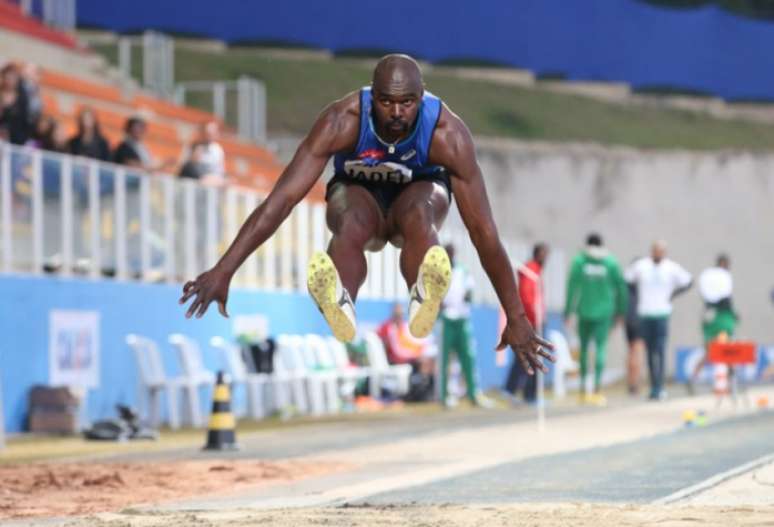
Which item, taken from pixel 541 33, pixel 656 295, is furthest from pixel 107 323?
pixel 541 33

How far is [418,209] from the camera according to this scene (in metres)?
9.38

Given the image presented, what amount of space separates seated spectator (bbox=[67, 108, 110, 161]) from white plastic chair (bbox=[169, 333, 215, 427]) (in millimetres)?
2449

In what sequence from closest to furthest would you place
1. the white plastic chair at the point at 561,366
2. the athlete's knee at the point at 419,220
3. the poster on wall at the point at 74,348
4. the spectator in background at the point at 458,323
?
the athlete's knee at the point at 419,220
the poster on wall at the point at 74,348
the spectator in background at the point at 458,323
the white plastic chair at the point at 561,366

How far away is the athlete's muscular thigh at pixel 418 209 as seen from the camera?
9367mm

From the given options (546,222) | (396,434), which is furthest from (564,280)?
(396,434)

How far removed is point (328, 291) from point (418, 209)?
0.71 metres

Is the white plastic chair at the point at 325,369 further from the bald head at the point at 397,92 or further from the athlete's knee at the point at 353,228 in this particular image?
the bald head at the point at 397,92

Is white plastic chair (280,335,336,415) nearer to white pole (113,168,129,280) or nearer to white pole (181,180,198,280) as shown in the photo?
white pole (181,180,198,280)

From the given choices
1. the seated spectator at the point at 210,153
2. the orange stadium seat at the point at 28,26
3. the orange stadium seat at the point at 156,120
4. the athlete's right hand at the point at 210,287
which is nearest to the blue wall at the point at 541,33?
the orange stadium seat at the point at 156,120

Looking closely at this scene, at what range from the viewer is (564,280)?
36875mm

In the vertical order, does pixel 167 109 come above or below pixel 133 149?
above

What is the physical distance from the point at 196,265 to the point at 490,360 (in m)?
11.8

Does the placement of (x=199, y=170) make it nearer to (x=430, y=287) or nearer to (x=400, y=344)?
(x=400, y=344)

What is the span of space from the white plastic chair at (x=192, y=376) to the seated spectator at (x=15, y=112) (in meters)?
3.04
